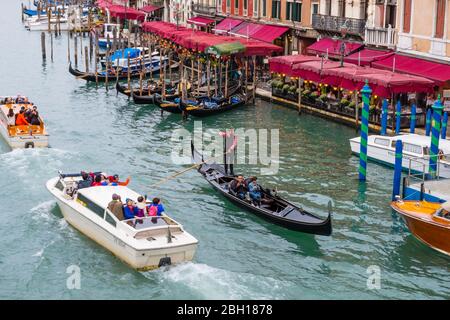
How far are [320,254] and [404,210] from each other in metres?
2.67

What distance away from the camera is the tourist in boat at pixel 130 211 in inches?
835

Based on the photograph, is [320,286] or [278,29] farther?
[278,29]

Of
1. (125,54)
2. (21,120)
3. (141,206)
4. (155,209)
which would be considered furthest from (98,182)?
(125,54)

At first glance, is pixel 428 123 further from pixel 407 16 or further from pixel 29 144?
pixel 29 144

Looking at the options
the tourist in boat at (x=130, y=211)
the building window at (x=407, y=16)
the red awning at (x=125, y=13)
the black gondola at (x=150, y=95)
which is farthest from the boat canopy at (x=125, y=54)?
the tourist in boat at (x=130, y=211)

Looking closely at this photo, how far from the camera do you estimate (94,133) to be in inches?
1444

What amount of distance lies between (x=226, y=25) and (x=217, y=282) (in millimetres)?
39157

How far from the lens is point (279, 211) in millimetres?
24078

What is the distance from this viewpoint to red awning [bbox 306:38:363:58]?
41.9m

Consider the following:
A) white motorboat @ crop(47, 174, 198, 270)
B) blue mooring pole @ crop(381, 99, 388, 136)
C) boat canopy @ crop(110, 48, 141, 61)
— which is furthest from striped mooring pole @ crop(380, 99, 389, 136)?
boat canopy @ crop(110, 48, 141, 61)

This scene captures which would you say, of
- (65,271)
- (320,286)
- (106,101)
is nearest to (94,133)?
(106,101)
